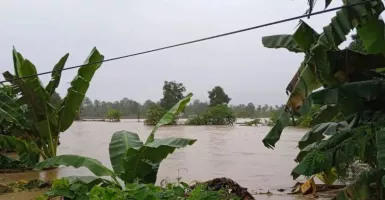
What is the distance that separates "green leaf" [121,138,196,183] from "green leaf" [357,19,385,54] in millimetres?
2426

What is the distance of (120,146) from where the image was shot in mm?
5828

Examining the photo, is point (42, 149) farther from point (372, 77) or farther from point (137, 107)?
point (137, 107)

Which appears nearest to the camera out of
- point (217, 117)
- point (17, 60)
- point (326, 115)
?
point (326, 115)

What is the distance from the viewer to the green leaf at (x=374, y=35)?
3.84 metres

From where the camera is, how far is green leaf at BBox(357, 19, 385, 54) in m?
3.84

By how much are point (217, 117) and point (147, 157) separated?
2987 cm

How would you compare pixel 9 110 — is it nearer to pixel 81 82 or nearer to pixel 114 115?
A: pixel 81 82

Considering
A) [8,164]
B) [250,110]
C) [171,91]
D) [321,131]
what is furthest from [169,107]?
[321,131]

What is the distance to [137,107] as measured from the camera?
61562 mm

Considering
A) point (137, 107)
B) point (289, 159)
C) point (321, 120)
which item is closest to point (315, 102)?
point (321, 120)

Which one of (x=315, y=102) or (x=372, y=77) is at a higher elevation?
(x=372, y=77)

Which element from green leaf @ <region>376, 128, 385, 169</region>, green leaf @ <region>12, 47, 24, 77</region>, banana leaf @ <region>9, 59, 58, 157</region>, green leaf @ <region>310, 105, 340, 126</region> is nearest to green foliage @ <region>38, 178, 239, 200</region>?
green leaf @ <region>376, 128, 385, 169</region>

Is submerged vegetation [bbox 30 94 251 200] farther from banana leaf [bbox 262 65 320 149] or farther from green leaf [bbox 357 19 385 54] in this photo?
green leaf [bbox 357 19 385 54]

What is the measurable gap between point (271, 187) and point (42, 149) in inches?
253
